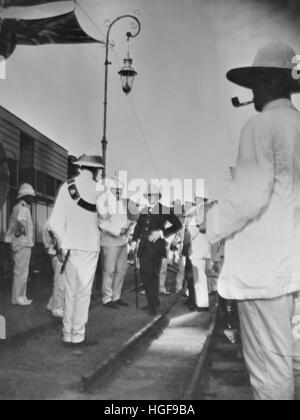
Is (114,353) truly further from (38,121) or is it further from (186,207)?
(38,121)

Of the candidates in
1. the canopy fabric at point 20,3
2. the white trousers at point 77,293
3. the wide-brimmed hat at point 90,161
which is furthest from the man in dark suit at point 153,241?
the canopy fabric at point 20,3

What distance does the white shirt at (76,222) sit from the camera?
17.1ft

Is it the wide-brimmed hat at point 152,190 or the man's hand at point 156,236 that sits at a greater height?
the wide-brimmed hat at point 152,190

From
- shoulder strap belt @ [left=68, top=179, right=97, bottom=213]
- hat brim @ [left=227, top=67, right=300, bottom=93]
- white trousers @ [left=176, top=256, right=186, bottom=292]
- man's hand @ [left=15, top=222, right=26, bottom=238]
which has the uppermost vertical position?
hat brim @ [left=227, top=67, right=300, bottom=93]

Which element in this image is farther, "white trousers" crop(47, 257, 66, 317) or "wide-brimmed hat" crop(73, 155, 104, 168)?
"white trousers" crop(47, 257, 66, 317)

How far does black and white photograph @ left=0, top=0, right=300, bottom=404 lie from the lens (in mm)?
2727

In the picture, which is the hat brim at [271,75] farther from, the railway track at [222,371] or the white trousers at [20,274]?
the white trousers at [20,274]

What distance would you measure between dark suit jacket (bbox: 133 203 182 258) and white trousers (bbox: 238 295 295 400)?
3184 millimetres

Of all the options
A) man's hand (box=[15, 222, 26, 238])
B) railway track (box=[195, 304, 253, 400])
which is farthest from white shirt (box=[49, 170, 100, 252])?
railway track (box=[195, 304, 253, 400])

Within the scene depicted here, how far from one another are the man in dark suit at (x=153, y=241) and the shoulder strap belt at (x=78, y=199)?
→ 987 mm

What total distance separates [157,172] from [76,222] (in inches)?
38.7

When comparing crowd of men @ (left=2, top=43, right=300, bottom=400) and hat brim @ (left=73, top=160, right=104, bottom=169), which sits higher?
hat brim @ (left=73, top=160, right=104, bottom=169)

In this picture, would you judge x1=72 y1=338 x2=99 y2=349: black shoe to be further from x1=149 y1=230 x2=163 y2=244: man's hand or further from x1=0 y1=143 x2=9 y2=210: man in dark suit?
x1=149 y1=230 x2=163 y2=244: man's hand
